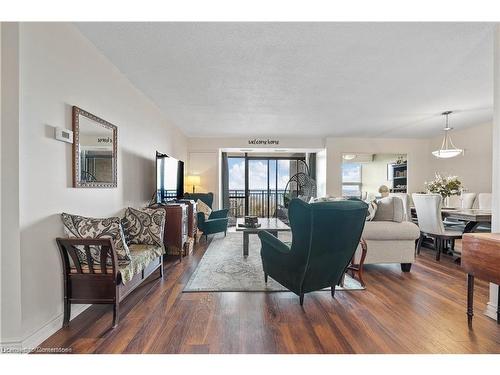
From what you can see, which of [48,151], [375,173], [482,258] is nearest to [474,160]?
[375,173]

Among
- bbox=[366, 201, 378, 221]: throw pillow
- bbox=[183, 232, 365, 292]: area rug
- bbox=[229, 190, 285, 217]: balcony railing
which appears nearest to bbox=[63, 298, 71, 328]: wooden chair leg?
bbox=[183, 232, 365, 292]: area rug

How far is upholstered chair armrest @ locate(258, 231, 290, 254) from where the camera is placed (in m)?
2.33

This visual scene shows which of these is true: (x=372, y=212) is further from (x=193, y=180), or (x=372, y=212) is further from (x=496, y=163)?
(x=193, y=180)

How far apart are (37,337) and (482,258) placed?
3.23 meters

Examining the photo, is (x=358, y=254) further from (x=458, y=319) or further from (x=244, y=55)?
(x=244, y=55)

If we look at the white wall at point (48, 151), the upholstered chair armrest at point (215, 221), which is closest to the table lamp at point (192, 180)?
the upholstered chair armrest at point (215, 221)

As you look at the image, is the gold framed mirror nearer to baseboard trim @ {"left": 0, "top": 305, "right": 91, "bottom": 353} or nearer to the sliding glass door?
baseboard trim @ {"left": 0, "top": 305, "right": 91, "bottom": 353}

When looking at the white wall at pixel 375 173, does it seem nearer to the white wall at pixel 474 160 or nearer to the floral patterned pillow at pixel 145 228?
the white wall at pixel 474 160

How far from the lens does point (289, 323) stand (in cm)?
202

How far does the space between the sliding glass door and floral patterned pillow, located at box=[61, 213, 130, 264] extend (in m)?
5.96

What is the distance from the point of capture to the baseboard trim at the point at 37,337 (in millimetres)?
1619

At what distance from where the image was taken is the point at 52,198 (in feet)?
6.23
